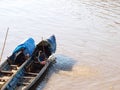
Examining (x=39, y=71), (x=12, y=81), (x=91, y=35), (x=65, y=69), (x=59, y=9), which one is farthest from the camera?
(x=59, y=9)

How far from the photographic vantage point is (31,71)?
13.0 m

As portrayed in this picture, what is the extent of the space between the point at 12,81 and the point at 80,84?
119 inches

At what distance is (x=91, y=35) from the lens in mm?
19250

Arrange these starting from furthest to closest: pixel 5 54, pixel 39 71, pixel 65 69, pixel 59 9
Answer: pixel 59 9, pixel 5 54, pixel 65 69, pixel 39 71

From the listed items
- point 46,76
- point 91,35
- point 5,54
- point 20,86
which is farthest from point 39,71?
point 91,35

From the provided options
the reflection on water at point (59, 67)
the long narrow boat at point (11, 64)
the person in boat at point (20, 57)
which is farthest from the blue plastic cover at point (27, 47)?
the reflection on water at point (59, 67)

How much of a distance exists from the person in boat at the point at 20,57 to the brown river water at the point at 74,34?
1.14m

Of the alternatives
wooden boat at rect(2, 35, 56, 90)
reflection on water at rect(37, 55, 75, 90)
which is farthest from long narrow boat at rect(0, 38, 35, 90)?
reflection on water at rect(37, 55, 75, 90)

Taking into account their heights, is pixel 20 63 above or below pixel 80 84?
above

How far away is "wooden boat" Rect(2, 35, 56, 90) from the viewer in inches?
445

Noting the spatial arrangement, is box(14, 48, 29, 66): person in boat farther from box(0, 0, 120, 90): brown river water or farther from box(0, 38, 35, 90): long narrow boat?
box(0, 0, 120, 90): brown river water

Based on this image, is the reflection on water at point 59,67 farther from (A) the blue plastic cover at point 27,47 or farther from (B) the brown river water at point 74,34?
(A) the blue plastic cover at point 27,47

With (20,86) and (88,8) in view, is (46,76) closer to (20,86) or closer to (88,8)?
(20,86)

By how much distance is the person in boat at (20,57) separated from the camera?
1312 cm
